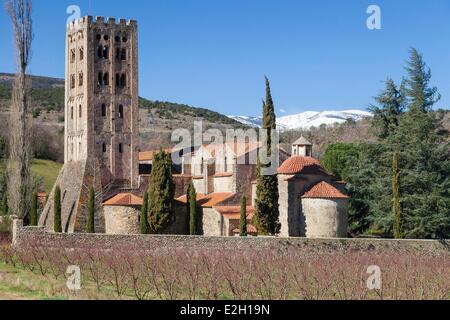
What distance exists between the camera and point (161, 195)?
44.5 m

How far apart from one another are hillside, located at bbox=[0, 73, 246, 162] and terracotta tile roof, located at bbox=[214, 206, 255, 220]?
120 ft

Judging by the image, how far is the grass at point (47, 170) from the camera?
238 ft

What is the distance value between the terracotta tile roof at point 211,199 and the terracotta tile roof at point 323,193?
5.60m

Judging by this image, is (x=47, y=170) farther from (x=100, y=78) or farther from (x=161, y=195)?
(x=161, y=195)

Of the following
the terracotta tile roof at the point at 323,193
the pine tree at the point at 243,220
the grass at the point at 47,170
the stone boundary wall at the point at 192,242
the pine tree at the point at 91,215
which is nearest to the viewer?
the stone boundary wall at the point at 192,242

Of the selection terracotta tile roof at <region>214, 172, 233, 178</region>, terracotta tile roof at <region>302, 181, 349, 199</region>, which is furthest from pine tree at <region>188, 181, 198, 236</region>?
terracotta tile roof at <region>302, 181, 349, 199</region>

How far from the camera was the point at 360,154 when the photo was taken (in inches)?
1996

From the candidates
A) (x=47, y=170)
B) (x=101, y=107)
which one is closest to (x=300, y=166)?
(x=101, y=107)

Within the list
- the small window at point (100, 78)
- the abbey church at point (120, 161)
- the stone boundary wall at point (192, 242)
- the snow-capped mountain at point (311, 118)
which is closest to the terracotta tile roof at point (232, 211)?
the abbey church at point (120, 161)

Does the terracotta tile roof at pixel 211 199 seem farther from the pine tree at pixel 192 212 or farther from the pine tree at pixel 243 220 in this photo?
the pine tree at pixel 243 220

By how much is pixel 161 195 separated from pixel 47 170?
36127 mm

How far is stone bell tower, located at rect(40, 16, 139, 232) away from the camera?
51469 millimetres

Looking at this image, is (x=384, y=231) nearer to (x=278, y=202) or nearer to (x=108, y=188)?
(x=278, y=202)
